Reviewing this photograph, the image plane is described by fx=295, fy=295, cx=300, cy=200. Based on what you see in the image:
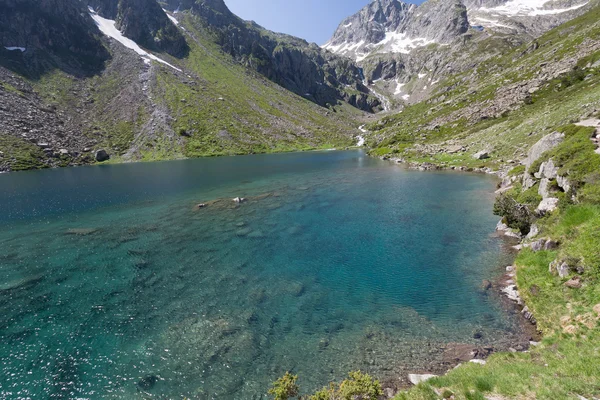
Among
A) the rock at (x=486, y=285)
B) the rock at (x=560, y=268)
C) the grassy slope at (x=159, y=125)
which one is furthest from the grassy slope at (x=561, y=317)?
the grassy slope at (x=159, y=125)

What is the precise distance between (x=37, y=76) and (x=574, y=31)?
29783 centimetres

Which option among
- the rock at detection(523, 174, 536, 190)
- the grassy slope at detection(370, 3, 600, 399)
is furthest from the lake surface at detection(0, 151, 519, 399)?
the rock at detection(523, 174, 536, 190)

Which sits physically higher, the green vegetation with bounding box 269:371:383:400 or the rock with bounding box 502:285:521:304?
the rock with bounding box 502:285:521:304

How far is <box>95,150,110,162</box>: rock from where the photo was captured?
13900 centimetres

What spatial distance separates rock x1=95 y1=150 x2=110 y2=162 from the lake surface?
330 feet

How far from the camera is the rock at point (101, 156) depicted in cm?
13900

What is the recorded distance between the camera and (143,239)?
37812mm

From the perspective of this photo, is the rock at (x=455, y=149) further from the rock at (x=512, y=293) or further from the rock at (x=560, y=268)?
the rock at (x=560, y=268)

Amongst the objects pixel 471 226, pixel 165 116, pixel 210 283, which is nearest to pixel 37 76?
pixel 165 116

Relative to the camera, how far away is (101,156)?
5507 inches

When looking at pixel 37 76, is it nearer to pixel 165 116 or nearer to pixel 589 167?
pixel 165 116

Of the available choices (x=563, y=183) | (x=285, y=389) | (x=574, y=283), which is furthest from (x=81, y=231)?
(x=563, y=183)

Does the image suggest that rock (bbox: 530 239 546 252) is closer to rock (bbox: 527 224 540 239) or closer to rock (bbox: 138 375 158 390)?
rock (bbox: 527 224 540 239)

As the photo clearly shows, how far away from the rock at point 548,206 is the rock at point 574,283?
9785mm
